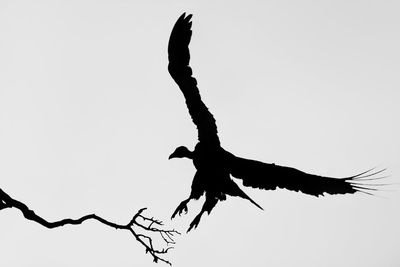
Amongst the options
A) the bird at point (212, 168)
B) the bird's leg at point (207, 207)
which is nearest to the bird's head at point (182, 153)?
the bird at point (212, 168)

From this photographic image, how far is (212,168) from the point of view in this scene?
647 cm

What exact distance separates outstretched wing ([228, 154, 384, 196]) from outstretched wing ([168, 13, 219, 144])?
492 mm

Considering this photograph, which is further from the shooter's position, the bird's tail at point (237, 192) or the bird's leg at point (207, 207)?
the bird's tail at point (237, 192)

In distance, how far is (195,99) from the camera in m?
6.39

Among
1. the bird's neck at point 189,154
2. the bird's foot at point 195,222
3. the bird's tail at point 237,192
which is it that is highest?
the bird's neck at point 189,154

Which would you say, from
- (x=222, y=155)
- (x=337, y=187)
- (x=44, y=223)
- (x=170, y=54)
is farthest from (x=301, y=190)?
(x=44, y=223)

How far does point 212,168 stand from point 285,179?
112cm

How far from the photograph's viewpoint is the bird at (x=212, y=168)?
21.0 feet

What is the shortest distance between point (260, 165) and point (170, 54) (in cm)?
200

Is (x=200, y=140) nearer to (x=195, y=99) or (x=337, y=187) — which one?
(x=195, y=99)

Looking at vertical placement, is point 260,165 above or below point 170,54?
below

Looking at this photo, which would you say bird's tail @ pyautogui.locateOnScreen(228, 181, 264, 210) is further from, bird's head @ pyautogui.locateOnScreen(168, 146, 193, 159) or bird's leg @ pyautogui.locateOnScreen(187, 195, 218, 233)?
bird's head @ pyautogui.locateOnScreen(168, 146, 193, 159)

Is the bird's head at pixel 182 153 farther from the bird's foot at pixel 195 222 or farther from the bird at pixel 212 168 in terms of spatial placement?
the bird's foot at pixel 195 222

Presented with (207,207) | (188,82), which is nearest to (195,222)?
(207,207)
